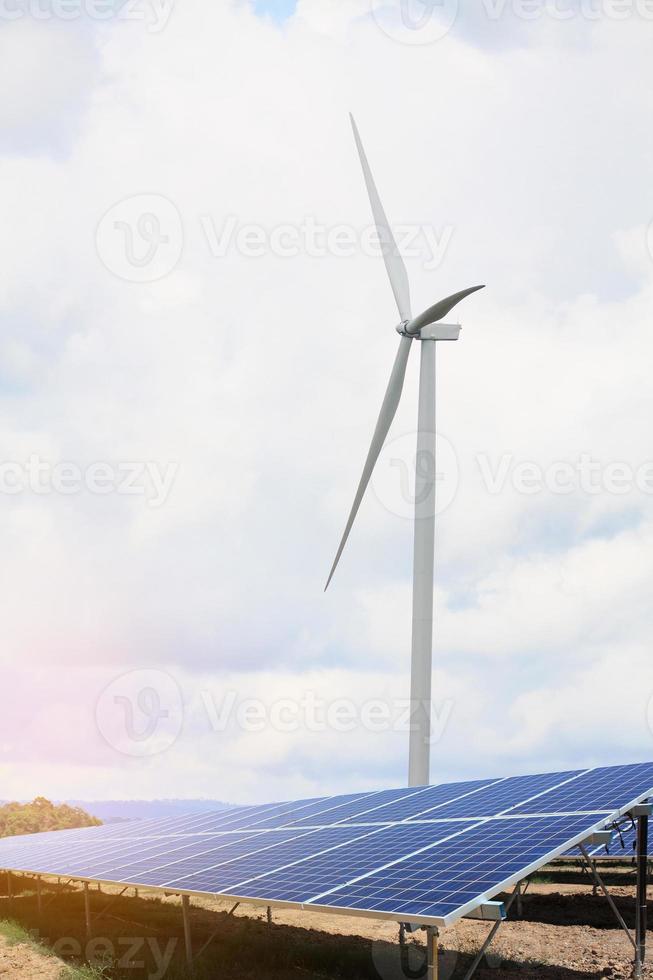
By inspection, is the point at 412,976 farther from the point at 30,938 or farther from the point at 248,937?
the point at 30,938

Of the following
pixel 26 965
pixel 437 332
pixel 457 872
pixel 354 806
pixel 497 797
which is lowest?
pixel 26 965

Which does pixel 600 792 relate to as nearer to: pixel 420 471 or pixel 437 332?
pixel 420 471

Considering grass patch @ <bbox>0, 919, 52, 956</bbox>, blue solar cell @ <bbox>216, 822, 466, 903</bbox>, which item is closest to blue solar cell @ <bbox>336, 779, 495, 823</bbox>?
blue solar cell @ <bbox>216, 822, 466, 903</bbox>

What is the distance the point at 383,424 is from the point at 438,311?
16.0 ft

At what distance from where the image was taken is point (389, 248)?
40.2 metres

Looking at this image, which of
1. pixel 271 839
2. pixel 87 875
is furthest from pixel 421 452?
pixel 87 875

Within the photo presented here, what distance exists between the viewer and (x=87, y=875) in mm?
24922

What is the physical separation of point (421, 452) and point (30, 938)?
2116 centimetres

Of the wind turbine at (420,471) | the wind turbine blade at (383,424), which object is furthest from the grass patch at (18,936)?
the wind turbine blade at (383,424)

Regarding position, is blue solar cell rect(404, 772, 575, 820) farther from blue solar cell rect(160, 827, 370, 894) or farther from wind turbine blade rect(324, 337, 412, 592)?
wind turbine blade rect(324, 337, 412, 592)

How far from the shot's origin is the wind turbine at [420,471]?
1316 inches

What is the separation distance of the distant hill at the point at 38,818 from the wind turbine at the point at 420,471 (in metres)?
50.5

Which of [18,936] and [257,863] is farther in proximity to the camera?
[18,936]

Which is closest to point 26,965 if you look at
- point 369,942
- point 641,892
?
point 369,942
